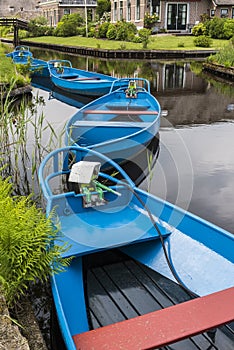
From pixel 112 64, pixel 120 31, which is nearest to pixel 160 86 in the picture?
pixel 112 64

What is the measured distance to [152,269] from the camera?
3787mm

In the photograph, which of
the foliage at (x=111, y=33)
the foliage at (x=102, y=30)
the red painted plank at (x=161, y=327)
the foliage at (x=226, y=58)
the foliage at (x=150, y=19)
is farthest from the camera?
the foliage at (x=102, y=30)

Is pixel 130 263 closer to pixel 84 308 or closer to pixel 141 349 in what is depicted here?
pixel 84 308

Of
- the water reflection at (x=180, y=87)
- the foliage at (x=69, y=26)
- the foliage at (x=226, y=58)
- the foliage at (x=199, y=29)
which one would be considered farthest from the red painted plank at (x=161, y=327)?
the foliage at (x=69, y=26)

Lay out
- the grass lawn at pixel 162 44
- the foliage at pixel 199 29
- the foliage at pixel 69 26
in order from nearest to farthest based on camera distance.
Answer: the grass lawn at pixel 162 44, the foliage at pixel 199 29, the foliage at pixel 69 26

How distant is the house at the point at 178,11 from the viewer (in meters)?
32.4

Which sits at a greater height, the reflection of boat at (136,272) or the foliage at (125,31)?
the foliage at (125,31)

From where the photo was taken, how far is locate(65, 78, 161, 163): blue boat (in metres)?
6.61

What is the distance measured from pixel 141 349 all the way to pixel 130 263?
56.2 inches

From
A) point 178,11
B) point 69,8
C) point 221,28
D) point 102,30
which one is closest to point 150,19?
point 178,11

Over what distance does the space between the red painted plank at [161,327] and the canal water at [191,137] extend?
2.83 metres

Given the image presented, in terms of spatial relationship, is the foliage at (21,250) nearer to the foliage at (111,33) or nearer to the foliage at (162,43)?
the foliage at (162,43)

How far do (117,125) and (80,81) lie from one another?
265 inches

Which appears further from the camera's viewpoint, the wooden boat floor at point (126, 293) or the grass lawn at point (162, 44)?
the grass lawn at point (162, 44)
